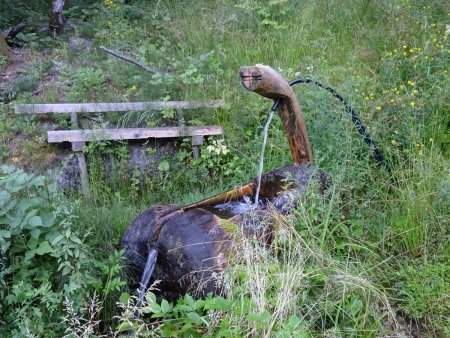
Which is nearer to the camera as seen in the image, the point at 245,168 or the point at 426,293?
the point at 426,293

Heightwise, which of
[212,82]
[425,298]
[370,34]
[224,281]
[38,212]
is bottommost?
[425,298]

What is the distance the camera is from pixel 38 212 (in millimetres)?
2924

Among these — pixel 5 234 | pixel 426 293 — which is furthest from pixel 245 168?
pixel 5 234

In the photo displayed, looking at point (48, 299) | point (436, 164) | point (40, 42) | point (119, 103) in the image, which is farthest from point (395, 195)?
point (40, 42)

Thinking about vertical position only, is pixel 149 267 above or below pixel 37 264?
below

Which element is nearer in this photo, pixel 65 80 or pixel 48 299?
pixel 48 299

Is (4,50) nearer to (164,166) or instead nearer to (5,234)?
(164,166)

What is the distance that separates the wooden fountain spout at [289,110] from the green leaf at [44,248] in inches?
65.3

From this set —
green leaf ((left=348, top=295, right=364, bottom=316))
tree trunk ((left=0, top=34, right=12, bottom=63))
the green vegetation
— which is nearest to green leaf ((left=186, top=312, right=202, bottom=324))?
the green vegetation

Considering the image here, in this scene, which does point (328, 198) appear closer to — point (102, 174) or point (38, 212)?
point (38, 212)

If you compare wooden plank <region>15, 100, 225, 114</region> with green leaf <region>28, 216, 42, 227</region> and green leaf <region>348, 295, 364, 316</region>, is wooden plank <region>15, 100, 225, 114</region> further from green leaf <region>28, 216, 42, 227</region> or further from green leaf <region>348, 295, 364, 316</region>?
green leaf <region>348, 295, 364, 316</region>

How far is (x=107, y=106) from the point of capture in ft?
17.1

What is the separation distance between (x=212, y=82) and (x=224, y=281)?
11.4 ft

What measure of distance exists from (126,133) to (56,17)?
372 centimetres
